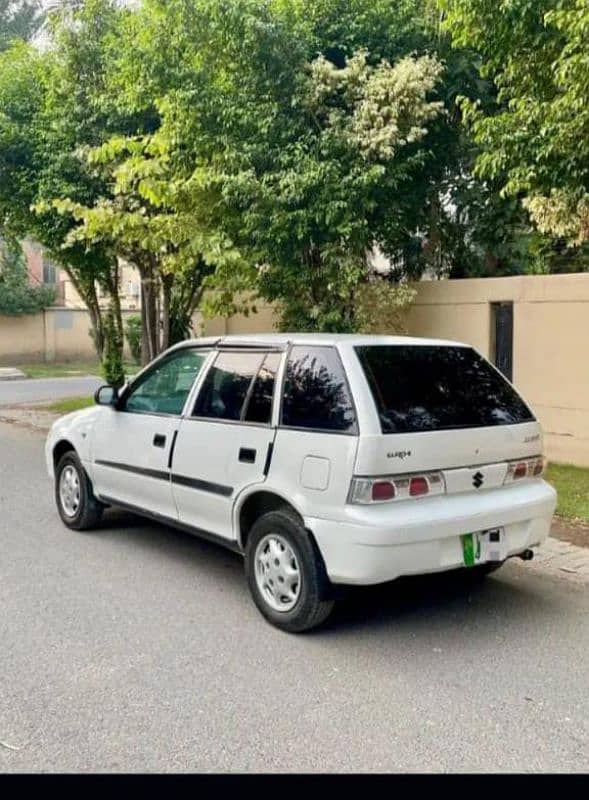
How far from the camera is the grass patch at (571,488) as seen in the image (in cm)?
702

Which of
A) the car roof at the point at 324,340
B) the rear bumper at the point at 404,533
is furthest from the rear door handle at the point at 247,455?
the car roof at the point at 324,340

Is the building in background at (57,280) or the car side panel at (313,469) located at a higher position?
the building in background at (57,280)

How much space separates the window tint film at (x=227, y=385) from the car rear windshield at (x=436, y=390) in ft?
2.75

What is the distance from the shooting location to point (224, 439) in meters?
4.97

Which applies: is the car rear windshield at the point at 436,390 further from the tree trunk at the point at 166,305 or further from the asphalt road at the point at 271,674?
the tree trunk at the point at 166,305

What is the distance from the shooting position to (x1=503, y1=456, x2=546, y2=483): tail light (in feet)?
15.4

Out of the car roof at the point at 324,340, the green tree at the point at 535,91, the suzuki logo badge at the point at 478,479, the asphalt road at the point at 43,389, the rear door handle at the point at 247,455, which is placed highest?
the green tree at the point at 535,91

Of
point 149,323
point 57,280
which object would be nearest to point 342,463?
point 149,323

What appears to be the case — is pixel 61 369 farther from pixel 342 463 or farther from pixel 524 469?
pixel 342 463

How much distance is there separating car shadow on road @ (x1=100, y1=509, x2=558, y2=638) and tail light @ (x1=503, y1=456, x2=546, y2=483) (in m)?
0.85

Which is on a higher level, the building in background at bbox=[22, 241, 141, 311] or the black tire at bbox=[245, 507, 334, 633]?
the building in background at bbox=[22, 241, 141, 311]

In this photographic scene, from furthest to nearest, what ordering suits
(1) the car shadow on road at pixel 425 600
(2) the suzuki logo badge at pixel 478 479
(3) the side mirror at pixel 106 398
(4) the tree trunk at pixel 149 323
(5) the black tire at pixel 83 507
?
(4) the tree trunk at pixel 149 323 → (5) the black tire at pixel 83 507 → (3) the side mirror at pixel 106 398 → (1) the car shadow on road at pixel 425 600 → (2) the suzuki logo badge at pixel 478 479

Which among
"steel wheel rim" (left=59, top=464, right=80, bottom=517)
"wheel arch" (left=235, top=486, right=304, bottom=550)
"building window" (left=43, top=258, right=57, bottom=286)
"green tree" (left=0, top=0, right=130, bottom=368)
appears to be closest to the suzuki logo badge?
"wheel arch" (left=235, top=486, right=304, bottom=550)

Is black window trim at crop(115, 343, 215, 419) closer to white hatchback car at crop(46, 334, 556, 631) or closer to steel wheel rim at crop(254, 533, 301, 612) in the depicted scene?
white hatchback car at crop(46, 334, 556, 631)
